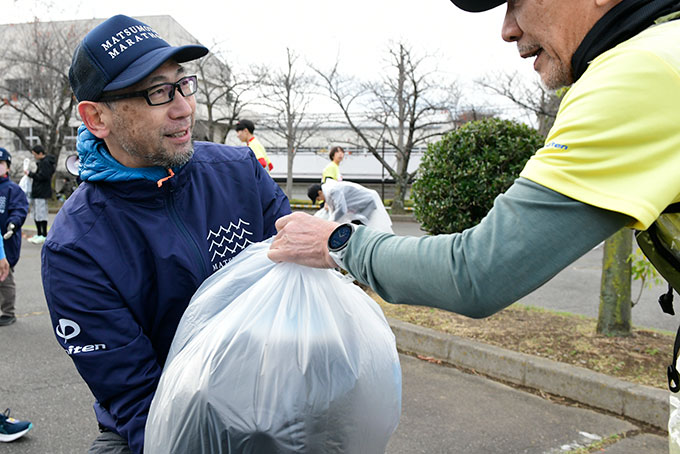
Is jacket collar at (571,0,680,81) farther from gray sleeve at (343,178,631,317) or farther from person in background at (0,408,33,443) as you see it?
person in background at (0,408,33,443)

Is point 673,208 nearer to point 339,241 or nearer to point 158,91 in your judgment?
point 339,241

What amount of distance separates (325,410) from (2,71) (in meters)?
28.7

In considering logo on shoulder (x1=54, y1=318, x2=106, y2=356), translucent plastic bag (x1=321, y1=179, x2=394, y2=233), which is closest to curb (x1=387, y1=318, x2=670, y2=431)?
translucent plastic bag (x1=321, y1=179, x2=394, y2=233)

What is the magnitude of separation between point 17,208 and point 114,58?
5705 millimetres

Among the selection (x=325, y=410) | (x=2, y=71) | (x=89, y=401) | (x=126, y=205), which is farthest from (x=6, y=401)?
(x=2, y=71)

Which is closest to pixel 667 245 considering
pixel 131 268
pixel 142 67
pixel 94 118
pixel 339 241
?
pixel 339 241

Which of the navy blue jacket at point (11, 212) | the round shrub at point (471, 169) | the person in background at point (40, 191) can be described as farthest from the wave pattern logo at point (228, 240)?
the person in background at point (40, 191)

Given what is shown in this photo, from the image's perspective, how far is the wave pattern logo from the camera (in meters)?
1.88

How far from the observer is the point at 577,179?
3.10 ft

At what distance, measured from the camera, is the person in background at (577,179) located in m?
0.92

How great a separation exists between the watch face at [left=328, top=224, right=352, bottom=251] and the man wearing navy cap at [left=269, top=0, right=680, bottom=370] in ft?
0.21

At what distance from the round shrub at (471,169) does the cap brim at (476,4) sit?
3941mm

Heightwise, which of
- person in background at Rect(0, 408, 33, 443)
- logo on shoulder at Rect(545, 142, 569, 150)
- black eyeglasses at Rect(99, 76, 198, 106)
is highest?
black eyeglasses at Rect(99, 76, 198, 106)

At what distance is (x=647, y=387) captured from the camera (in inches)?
141
